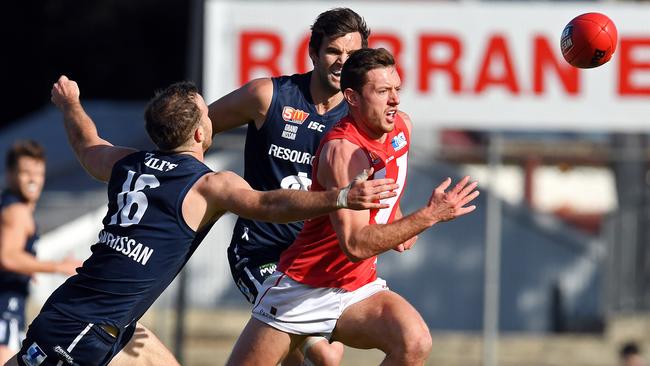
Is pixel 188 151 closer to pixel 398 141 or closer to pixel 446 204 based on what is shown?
pixel 398 141

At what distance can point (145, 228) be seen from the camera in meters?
6.16

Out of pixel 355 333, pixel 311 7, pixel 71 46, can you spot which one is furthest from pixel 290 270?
pixel 71 46

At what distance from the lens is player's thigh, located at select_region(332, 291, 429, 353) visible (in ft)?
20.9

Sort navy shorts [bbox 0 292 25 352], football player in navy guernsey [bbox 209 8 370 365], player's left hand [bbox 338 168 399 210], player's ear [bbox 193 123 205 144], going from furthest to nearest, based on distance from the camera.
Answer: navy shorts [bbox 0 292 25 352] → football player in navy guernsey [bbox 209 8 370 365] → player's ear [bbox 193 123 205 144] → player's left hand [bbox 338 168 399 210]

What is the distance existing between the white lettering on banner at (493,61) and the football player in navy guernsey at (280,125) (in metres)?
6.76

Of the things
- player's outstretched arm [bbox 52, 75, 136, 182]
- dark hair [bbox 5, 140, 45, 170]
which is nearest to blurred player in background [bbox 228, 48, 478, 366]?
player's outstretched arm [bbox 52, 75, 136, 182]

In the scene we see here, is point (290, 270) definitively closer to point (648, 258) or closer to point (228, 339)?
point (228, 339)

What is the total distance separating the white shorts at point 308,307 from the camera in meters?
6.63

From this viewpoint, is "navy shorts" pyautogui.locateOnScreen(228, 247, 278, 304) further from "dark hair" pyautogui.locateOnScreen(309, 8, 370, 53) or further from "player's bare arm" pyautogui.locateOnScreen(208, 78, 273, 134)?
"dark hair" pyautogui.locateOnScreen(309, 8, 370, 53)

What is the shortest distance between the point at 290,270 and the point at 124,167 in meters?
1.07

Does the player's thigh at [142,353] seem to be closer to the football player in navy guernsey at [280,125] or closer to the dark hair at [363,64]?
the football player in navy guernsey at [280,125]

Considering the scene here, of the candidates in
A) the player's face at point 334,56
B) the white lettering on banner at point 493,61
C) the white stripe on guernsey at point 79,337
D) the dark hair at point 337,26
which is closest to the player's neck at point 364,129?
the player's face at point 334,56

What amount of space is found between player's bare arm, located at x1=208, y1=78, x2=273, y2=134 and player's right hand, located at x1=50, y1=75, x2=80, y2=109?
2.69ft

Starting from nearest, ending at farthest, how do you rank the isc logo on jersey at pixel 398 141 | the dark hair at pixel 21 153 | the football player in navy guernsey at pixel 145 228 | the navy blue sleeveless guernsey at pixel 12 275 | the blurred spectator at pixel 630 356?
the football player in navy guernsey at pixel 145 228 → the isc logo on jersey at pixel 398 141 → the navy blue sleeveless guernsey at pixel 12 275 → the dark hair at pixel 21 153 → the blurred spectator at pixel 630 356
